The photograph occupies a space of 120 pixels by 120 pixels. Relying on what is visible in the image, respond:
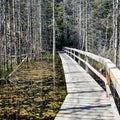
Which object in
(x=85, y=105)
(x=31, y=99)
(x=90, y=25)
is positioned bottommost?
(x=31, y=99)

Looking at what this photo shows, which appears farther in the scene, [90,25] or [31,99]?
[90,25]

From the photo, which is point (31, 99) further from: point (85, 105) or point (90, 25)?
point (90, 25)

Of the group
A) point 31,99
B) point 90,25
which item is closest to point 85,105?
point 31,99

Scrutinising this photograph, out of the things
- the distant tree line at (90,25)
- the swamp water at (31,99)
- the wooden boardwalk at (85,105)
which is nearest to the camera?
the wooden boardwalk at (85,105)

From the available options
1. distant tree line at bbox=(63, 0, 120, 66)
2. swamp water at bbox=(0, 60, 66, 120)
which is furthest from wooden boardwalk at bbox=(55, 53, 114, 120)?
distant tree line at bbox=(63, 0, 120, 66)

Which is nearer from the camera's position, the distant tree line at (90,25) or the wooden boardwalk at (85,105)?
the wooden boardwalk at (85,105)

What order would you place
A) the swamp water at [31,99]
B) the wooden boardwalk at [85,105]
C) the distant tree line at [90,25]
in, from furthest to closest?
1. the distant tree line at [90,25]
2. the swamp water at [31,99]
3. the wooden boardwalk at [85,105]

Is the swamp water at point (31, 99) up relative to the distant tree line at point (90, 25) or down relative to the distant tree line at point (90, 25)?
down

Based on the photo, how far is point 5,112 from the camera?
762 centimetres

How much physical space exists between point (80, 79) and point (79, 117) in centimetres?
531

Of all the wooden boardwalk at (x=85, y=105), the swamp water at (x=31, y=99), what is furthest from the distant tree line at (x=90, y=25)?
the wooden boardwalk at (x=85, y=105)

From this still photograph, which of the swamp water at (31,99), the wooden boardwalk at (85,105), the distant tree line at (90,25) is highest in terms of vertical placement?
the distant tree line at (90,25)

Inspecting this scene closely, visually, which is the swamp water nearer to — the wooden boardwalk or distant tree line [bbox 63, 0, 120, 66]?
the wooden boardwalk

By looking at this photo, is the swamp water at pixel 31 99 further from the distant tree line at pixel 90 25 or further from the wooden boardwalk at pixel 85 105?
the distant tree line at pixel 90 25
